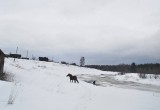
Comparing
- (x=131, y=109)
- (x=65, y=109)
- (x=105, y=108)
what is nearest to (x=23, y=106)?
(x=65, y=109)

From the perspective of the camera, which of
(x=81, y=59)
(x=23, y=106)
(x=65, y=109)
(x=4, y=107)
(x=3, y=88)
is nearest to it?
(x=4, y=107)

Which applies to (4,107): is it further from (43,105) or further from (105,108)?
(105,108)

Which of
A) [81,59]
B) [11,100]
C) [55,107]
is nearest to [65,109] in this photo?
A: [55,107]

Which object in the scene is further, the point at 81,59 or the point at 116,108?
the point at 81,59

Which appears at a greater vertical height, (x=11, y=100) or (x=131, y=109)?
(x=11, y=100)

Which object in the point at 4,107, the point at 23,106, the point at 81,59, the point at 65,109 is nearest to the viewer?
the point at 4,107

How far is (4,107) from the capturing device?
24.0ft

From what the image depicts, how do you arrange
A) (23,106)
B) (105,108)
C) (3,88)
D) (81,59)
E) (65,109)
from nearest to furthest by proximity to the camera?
(23,106)
(65,109)
(3,88)
(105,108)
(81,59)

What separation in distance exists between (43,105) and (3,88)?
2065mm

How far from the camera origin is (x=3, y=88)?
9383 mm

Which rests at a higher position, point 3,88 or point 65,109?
point 3,88

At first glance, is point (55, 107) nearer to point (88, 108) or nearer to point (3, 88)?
point (88, 108)

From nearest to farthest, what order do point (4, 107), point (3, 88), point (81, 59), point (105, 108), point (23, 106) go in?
point (4, 107) < point (23, 106) < point (3, 88) < point (105, 108) < point (81, 59)

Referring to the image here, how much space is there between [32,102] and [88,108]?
254cm
